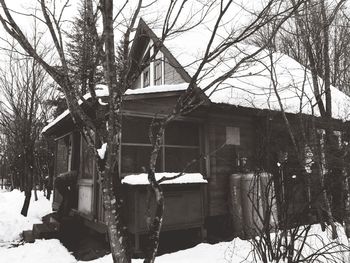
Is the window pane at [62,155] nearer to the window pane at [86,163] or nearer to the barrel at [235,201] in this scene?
the window pane at [86,163]

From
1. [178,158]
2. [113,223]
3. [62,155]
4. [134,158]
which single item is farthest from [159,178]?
[62,155]

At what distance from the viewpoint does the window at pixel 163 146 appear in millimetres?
7105

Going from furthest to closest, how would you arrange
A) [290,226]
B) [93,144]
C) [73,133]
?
[73,133], [290,226], [93,144]

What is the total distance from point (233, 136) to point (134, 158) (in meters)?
3.17

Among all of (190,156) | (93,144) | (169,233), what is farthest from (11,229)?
(93,144)

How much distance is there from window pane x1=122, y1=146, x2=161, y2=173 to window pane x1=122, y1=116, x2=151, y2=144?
8.1 inches

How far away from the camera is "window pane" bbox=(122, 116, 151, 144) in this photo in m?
7.11

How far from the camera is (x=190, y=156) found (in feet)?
26.6

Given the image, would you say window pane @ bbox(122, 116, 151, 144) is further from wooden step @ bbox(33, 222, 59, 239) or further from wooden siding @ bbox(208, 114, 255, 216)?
wooden step @ bbox(33, 222, 59, 239)

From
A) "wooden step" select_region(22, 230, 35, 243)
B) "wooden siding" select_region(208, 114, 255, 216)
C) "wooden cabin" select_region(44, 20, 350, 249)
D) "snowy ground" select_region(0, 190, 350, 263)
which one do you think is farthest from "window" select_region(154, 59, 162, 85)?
"snowy ground" select_region(0, 190, 350, 263)

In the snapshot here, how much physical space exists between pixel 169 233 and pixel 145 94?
3.51 m

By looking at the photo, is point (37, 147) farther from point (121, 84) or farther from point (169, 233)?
point (121, 84)

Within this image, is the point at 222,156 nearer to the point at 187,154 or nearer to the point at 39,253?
the point at 187,154

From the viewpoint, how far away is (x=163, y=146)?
25.1 feet
